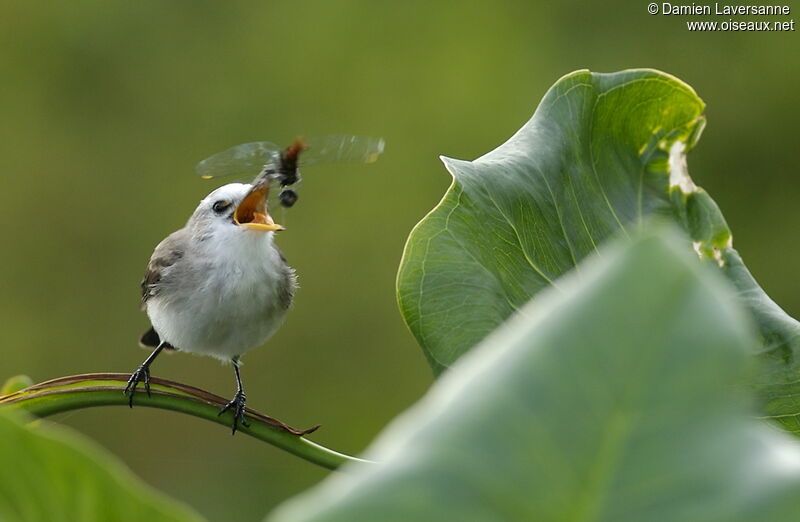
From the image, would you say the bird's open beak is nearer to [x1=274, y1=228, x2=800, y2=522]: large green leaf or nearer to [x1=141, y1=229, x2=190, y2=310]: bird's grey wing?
[x1=141, y1=229, x2=190, y2=310]: bird's grey wing

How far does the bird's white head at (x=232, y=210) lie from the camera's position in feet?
6.13

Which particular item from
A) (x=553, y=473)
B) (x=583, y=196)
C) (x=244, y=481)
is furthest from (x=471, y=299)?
(x=244, y=481)

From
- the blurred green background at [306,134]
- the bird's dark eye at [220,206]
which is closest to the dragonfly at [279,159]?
the bird's dark eye at [220,206]

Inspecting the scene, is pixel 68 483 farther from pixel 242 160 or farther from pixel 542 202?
pixel 242 160

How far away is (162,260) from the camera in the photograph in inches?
76.2

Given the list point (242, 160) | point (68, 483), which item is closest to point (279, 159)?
point (242, 160)

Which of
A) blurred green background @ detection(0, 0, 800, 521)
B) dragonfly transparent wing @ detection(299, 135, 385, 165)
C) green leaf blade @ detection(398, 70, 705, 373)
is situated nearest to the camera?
green leaf blade @ detection(398, 70, 705, 373)

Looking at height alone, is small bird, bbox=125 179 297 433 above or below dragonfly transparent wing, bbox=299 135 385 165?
below

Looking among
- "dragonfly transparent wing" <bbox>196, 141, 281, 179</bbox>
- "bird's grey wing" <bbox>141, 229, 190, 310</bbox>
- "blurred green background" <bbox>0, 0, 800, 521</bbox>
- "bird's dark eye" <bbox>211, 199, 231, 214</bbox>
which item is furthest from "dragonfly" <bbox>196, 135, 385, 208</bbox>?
"blurred green background" <bbox>0, 0, 800, 521</bbox>

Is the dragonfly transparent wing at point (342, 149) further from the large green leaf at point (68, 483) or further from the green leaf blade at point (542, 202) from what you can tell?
the large green leaf at point (68, 483)

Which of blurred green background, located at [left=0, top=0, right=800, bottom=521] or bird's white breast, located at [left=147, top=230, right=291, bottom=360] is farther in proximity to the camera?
blurred green background, located at [left=0, top=0, right=800, bottom=521]

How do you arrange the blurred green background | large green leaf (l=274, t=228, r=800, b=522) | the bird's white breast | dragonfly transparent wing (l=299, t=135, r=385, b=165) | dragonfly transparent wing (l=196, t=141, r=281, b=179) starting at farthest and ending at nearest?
the blurred green background < the bird's white breast < dragonfly transparent wing (l=196, t=141, r=281, b=179) < dragonfly transparent wing (l=299, t=135, r=385, b=165) < large green leaf (l=274, t=228, r=800, b=522)

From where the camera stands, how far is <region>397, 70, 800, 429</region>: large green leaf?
1.16 meters

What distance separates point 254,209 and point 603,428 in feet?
5.15
